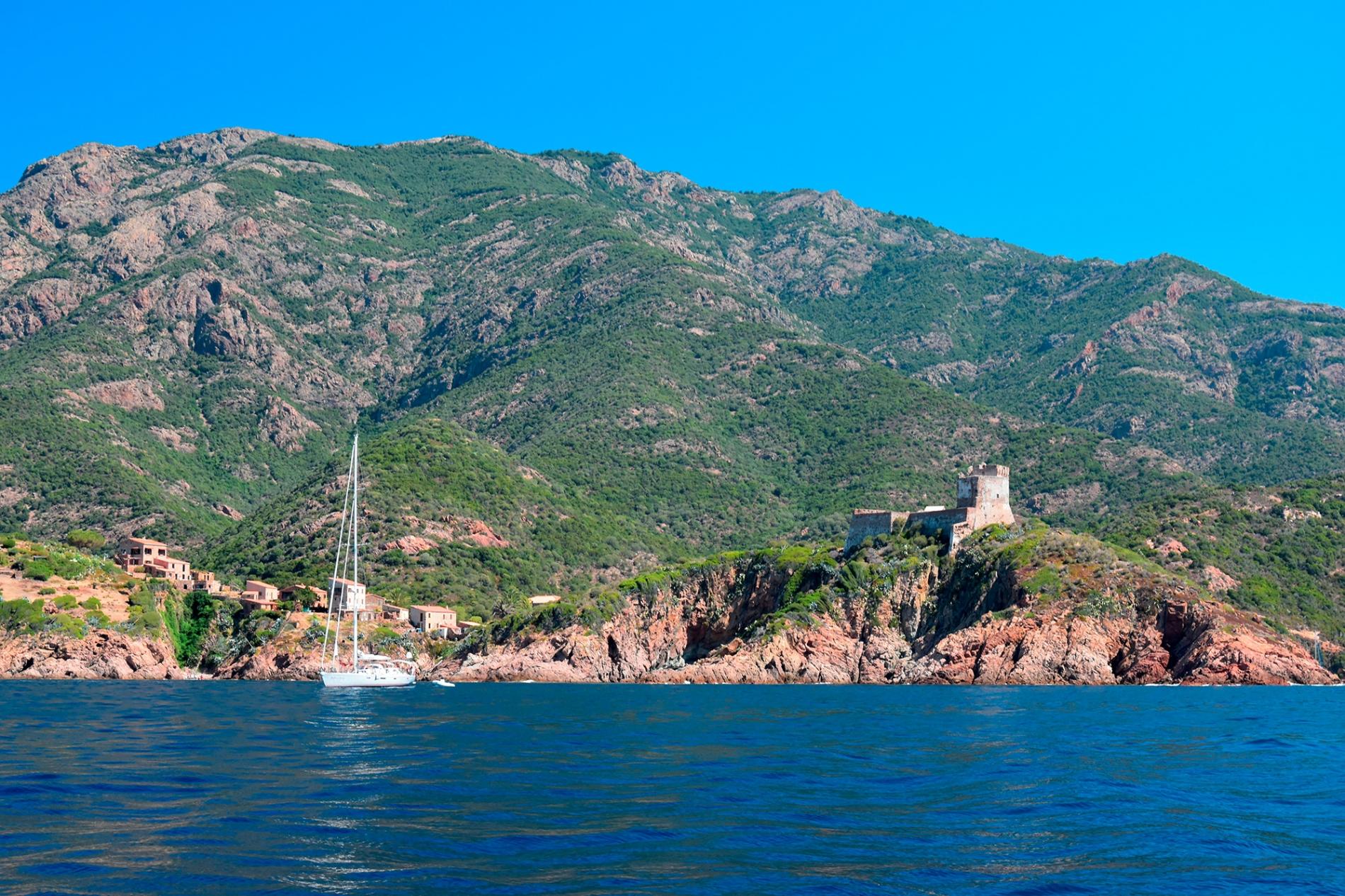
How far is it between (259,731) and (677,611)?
6685 centimetres

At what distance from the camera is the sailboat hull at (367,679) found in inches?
3782

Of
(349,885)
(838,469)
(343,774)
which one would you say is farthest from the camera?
(838,469)

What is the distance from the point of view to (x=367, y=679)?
9688 cm

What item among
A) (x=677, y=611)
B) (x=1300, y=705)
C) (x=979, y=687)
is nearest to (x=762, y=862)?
(x=1300, y=705)

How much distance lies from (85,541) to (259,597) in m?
35.5

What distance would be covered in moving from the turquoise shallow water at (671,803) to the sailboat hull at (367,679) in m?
33.6

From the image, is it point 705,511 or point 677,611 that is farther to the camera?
point 705,511

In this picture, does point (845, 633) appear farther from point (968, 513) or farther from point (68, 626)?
point (68, 626)

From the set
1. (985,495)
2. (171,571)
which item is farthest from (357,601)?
(985,495)

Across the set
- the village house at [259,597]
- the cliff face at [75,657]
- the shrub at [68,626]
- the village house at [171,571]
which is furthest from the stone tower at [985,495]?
the village house at [171,571]

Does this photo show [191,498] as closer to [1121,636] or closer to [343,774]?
[1121,636]

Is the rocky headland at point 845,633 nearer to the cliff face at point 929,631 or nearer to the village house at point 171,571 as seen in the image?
the cliff face at point 929,631

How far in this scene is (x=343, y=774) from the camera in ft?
126

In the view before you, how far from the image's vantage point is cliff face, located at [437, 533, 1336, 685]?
93438 mm
